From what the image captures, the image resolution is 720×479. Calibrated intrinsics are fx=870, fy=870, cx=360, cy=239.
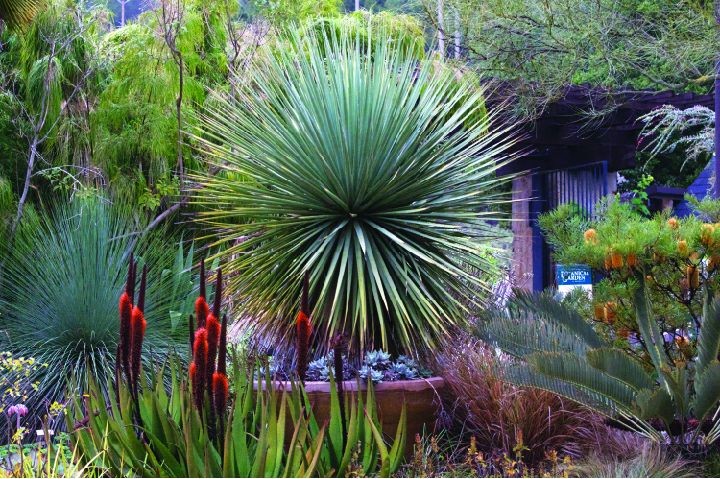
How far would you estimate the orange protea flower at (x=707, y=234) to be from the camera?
529cm

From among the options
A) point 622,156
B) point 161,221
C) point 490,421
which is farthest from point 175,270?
point 622,156

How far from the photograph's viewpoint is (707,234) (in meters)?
5.29

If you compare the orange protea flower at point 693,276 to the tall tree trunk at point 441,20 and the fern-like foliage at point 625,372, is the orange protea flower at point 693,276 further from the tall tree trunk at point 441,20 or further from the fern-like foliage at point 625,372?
the tall tree trunk at point 441,20

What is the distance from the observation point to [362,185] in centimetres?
671

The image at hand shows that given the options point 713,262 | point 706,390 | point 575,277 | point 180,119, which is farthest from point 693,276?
point 180,119

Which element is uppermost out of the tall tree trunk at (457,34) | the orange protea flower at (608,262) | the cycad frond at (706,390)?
the tall tree trunk at (457,34)

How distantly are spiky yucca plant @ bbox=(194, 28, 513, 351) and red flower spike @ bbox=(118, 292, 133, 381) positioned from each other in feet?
8.50

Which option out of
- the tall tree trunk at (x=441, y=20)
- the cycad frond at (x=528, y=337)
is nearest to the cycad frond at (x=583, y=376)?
the cycad frond at (x=528, y=337)

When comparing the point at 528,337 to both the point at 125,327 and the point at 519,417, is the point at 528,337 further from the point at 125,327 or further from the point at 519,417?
the point at 125,327

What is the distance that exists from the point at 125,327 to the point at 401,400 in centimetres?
275

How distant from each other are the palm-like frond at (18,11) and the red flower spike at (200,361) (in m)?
5.74

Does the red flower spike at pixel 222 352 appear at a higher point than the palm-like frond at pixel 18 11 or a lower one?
lower

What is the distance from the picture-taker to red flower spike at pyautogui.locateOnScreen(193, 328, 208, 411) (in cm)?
353

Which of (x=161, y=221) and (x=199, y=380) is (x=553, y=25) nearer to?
(x=161, y=221)
